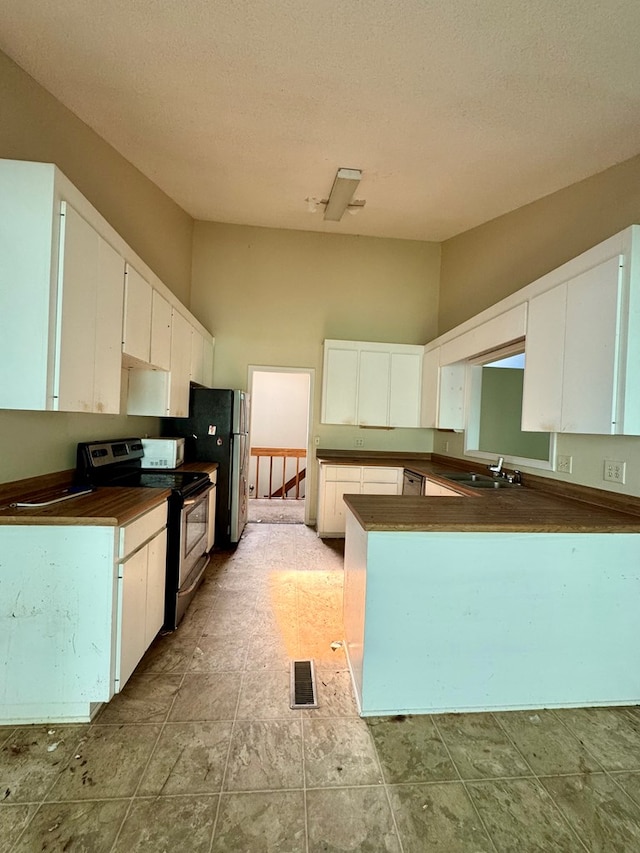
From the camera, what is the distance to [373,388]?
4.31 m

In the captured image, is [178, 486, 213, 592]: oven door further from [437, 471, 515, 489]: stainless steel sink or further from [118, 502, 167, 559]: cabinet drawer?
[437, 471, 515, 489]: stainless steel sink

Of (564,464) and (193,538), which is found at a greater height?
(564,464)

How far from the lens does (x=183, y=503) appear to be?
7.38 feet

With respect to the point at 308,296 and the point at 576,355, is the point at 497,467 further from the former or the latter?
the point at 308,296

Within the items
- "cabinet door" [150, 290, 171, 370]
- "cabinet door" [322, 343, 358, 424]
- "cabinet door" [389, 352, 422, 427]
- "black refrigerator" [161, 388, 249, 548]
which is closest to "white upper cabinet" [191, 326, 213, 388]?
"black refrigerator" [161, 388, 249, 548]

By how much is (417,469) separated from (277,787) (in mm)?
2825

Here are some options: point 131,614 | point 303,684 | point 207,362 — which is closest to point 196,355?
point 207,362

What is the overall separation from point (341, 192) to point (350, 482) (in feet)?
9.35

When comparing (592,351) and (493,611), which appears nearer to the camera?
(493,611)

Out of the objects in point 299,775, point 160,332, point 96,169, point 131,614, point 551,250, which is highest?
point 96,169

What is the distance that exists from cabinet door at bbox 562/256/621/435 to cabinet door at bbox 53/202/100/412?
2.51m

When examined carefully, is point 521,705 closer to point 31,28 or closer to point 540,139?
point 540,139

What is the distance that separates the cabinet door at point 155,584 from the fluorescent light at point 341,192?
308 centimetres

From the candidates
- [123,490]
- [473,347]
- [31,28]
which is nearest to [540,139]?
[473,347]
